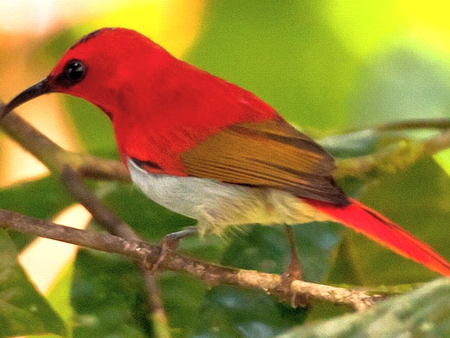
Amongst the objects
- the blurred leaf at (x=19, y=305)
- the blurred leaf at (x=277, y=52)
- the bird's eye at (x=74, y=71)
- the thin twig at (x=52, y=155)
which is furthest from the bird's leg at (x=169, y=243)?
the blurred leaf at (x=277, y=52)

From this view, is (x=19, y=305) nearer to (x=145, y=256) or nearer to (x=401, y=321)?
(x=145, y=256)

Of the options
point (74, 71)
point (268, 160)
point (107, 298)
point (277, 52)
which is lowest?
point (107, 298)

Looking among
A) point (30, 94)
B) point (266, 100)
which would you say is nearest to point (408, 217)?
point (266, 100)

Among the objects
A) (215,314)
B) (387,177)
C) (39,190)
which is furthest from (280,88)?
(215,314)

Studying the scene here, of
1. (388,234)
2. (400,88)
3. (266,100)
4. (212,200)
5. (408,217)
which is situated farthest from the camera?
(400,88)

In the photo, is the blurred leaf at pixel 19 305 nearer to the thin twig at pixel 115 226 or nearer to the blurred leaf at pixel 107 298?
the blurred leaf at pixel 107 298

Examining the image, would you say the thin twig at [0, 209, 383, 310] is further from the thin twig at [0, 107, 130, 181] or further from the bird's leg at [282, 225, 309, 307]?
the thin twig at [0, 107, 130, 181]

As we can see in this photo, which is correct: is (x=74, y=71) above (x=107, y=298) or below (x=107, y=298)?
above
